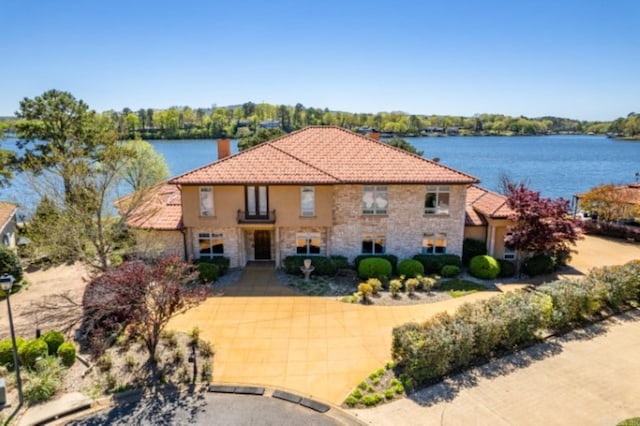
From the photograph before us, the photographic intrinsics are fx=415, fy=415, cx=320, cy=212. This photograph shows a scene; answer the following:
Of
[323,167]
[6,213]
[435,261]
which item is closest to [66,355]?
[323,167]

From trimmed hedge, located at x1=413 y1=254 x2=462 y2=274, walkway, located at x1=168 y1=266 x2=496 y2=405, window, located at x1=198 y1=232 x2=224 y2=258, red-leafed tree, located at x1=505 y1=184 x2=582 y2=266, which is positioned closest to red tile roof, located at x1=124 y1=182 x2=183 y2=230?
window, located at x1=198 y1=232 x2=224 y2=258

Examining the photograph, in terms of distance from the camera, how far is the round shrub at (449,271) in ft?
67.6

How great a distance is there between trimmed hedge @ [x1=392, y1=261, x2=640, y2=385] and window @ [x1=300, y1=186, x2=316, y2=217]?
9.24 meters

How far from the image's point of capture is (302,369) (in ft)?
42.3

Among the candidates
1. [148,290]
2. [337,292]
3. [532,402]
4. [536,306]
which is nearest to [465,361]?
[532,402]

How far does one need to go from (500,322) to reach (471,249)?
373 inches

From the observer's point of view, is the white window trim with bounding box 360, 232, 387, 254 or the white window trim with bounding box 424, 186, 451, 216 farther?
the white window trim with bounding box 360, 232, 387, 254

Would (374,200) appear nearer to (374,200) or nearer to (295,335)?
(374,200)

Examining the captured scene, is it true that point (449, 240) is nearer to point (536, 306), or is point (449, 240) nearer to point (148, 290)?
point (536, 306)

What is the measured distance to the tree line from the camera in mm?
121188

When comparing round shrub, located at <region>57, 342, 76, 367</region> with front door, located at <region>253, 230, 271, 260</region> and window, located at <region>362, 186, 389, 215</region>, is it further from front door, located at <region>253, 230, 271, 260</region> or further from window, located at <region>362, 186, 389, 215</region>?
Result: window, located at <region>362, 186, 389, 215</region>

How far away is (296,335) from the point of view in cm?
1507

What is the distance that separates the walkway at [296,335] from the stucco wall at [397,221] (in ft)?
13.4

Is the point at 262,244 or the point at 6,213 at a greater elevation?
the point at 6,213
